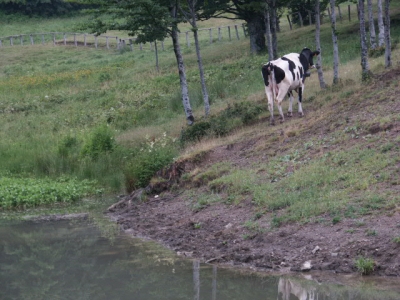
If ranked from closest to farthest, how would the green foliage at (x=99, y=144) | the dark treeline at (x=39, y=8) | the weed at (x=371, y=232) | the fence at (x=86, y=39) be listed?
the weed at (x=371, y=232) → the green foliage at (x=99, y=144) → the fence at (x=86, y=39) → the dark treeline at (x=39, y=8)

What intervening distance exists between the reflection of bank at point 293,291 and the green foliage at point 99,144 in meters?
14.8

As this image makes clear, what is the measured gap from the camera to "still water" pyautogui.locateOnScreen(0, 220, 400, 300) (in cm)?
970

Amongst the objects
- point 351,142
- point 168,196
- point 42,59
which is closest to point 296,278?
point 351,142

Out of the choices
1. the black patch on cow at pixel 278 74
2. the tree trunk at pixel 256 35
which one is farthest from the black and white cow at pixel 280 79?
the tree trunk at pixel 256 35

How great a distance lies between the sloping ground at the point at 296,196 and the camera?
10945mm

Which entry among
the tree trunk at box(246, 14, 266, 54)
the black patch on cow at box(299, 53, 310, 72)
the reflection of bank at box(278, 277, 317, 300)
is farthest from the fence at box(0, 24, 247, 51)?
the reflection of bank at box(278, 277, 317, 300)

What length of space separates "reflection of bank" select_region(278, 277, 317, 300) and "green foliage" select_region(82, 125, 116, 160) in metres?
14.8

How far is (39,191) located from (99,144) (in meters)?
4.28

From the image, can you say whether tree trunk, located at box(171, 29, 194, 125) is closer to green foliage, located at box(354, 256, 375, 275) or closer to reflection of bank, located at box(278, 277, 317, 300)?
reflection of bank, located at box(278, 277, 317, 300)

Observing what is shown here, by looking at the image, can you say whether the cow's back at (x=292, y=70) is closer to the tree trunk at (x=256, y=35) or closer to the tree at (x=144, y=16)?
the tree at (x=144, y=16)

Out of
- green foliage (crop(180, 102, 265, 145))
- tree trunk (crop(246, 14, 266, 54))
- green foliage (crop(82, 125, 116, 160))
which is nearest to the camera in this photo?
green foliage (crop(180, 102, 265, 145))

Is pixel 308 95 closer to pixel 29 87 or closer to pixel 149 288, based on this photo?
pixel 149 288

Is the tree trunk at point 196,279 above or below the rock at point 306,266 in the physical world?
below

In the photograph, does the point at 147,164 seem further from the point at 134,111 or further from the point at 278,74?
the point at 134,111
